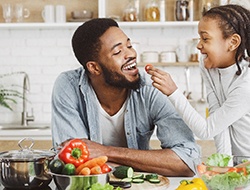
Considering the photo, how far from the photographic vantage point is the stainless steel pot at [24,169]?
2133 mm

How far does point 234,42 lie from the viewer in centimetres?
270

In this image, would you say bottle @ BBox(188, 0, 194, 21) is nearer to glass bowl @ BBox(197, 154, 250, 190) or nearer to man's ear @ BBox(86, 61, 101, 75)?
man's ear @ BBox(86, 61, 101, 75)

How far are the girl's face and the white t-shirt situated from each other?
0.53 m

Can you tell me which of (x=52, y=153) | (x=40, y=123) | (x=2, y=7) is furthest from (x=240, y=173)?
(x=2, y=7)

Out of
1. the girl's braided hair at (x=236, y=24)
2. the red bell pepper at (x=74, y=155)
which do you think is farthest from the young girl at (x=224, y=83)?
the red bell pepper at (x=74, y=155)

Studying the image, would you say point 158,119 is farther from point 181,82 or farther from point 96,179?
point 181,82

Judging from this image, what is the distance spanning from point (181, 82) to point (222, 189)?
3.20m

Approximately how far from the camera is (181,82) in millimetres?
5109

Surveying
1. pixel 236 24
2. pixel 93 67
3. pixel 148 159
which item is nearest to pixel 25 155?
pixel 148 159

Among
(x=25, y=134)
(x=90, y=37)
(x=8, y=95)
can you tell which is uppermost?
(x=90, y=37)

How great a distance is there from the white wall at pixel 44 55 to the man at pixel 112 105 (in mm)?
2164

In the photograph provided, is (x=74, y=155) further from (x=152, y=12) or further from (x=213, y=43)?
(x=152, y=12)

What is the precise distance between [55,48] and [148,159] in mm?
2746

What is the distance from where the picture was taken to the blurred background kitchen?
498 cm
